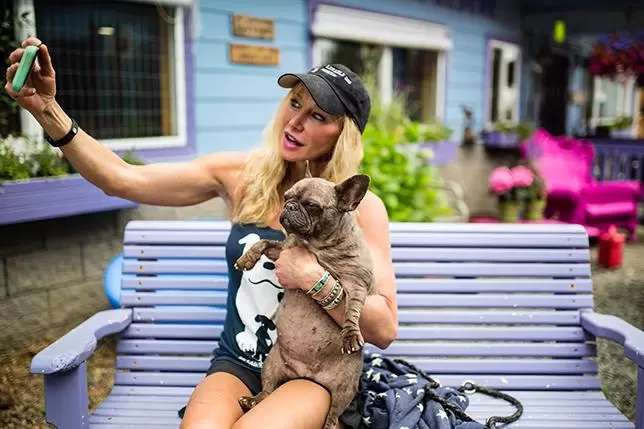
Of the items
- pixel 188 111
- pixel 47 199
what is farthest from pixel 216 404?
pixel 188 111

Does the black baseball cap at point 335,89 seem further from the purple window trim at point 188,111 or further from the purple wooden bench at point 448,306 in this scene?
the purple window trim at point 188,111

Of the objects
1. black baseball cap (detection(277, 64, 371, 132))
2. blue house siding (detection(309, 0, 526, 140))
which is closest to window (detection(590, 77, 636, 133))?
blue house siding (detection(309, 0, 526, 140))

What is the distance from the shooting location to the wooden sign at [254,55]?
209 inches

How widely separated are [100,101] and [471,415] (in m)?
3.50

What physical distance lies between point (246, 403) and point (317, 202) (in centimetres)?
62

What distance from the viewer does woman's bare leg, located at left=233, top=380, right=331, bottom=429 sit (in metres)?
1.66

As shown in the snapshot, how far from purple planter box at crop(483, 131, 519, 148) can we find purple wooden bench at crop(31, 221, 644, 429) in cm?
660

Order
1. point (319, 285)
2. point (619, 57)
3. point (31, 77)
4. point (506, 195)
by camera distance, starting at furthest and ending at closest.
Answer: point (619, 57) → point (506, 195) → point (31, 77) → point (319, 285)

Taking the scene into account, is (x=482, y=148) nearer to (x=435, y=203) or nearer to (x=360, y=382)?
(x=435, y=203)

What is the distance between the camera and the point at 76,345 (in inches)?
75.4

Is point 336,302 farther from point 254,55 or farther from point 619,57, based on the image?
point 619,57

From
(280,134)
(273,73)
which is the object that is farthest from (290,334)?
(273,73)

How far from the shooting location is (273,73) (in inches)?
227

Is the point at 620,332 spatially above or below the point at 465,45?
below
